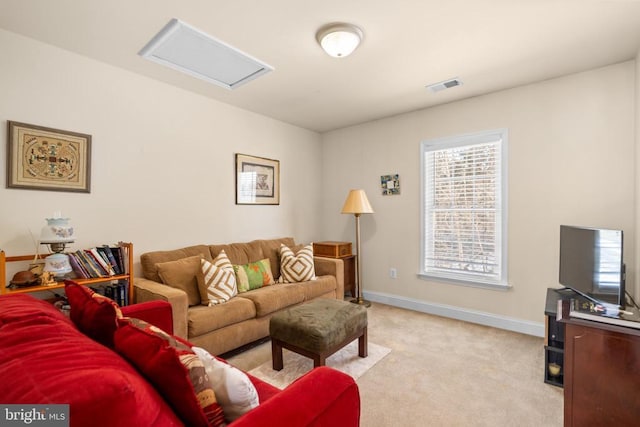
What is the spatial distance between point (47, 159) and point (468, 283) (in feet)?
13.5

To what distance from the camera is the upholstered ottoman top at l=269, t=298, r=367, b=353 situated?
2111 mm

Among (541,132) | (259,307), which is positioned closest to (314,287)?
(259,307)

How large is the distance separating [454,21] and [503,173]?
1768 mm

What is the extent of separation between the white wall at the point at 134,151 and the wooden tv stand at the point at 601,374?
3.16m

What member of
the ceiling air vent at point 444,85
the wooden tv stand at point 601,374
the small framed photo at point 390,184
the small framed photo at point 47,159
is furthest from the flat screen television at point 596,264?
the small framed photo at point 47,159

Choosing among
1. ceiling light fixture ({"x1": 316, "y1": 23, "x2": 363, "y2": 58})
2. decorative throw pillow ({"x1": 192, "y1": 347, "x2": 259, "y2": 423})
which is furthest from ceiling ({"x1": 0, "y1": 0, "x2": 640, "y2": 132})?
decorative throw pillow ({"x1": 192, "y1": 347, "x2": 259, "y2": 423})

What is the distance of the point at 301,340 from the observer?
7.06 ft

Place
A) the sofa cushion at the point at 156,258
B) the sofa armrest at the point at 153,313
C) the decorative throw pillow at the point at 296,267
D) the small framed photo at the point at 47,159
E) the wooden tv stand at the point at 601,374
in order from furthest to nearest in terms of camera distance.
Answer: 1. the decorative throw pillow at the point at 296,267
2. the sofa cushion at the point at 156,258
3. the small framed photo at the point at 47,159
4. the sofa armrest at the point at 153,313
5. the wooden tv stand at the point at 601,374

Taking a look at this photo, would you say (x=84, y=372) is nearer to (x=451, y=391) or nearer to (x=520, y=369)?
(x=451, y=391)

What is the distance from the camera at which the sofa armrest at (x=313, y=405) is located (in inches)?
33.4

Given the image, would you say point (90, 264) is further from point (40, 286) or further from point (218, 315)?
point (218, 315)

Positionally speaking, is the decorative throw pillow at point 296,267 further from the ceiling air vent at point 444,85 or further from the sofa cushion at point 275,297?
the ceiling air vent at point 444,85

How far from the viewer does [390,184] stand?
13.3 feet

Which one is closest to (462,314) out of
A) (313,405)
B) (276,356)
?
(276,356)
